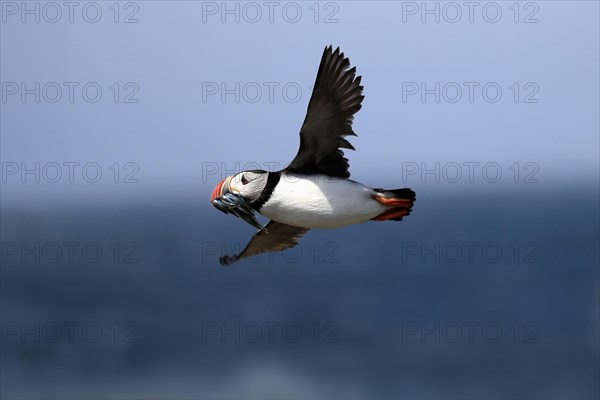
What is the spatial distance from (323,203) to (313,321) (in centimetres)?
4732

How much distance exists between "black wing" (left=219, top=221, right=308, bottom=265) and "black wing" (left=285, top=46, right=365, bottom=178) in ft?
4.05

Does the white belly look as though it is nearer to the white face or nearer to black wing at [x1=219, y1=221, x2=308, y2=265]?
the white face

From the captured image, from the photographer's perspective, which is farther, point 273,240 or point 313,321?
point 313,321

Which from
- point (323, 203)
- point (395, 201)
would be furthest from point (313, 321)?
point (323, 203)

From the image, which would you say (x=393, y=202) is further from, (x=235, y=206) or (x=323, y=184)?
(x=235, y=206)

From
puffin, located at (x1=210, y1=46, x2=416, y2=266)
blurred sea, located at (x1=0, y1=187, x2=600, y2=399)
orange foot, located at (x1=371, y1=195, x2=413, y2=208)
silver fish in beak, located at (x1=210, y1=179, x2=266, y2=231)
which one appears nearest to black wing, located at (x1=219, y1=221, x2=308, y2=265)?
puffin, located at (x1=210, y1=46, x2=416, y2=266)

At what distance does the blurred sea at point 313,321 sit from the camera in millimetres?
46469

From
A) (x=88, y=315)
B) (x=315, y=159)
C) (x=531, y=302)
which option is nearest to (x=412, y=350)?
(x=531, y=302)

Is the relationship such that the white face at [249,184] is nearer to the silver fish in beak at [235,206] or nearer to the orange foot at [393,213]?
the silver fish in beak at [235,206]

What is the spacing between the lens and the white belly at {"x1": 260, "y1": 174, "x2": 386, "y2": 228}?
9.95 m

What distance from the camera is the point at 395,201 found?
1007 cm

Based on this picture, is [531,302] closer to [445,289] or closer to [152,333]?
[445,289]

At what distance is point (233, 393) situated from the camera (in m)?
45.2

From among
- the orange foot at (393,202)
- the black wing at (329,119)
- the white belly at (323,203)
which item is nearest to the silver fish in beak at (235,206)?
the white belly at (323,203)
